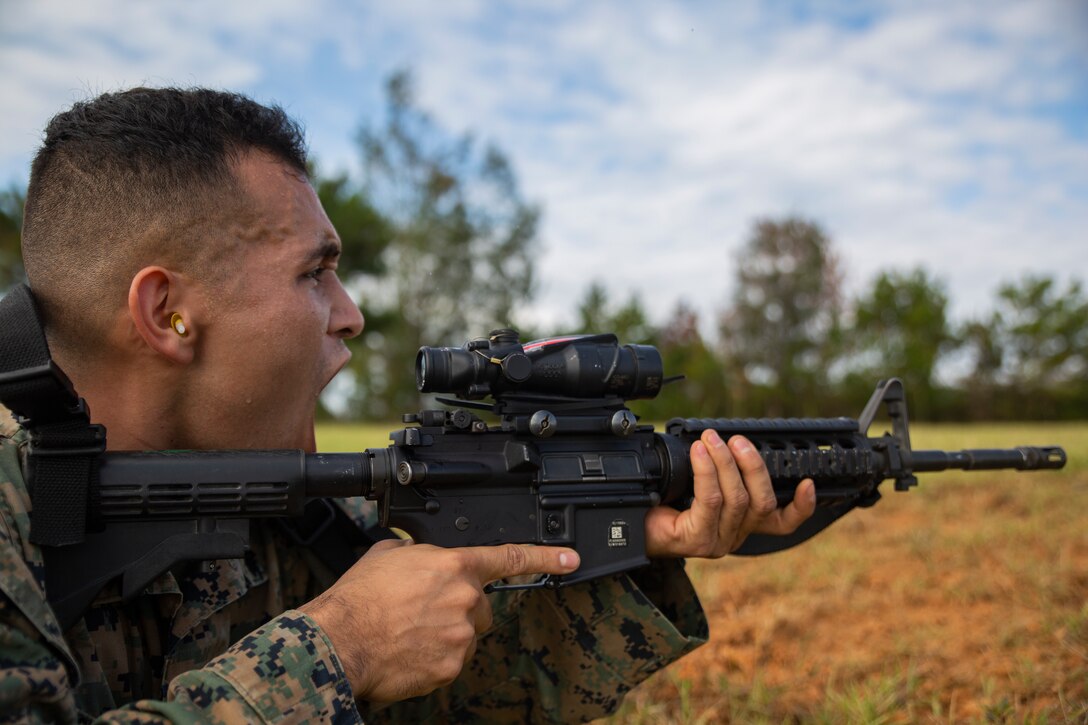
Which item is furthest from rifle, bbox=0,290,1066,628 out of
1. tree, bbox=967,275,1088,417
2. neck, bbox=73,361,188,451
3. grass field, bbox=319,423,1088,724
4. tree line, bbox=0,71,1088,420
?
tree, bbox=967,275,1088,417

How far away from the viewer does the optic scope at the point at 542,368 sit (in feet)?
8.25

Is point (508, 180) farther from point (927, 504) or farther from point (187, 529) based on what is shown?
point (187, 529)

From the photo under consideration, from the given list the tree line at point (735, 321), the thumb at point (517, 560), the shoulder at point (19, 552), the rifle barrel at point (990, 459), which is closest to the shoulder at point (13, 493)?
the shoulder at point (19, 552)

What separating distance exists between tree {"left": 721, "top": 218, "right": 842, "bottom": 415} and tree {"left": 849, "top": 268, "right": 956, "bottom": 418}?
6.14ft

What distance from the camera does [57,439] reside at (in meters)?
1.98

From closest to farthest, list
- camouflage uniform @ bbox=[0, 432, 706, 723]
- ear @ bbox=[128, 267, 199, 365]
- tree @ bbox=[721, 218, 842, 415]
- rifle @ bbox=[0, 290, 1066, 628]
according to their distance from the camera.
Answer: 1. camouflage uniform @ bbox=[0, 432, 706, 723]
2. rifle @ bbox=[0, 290, 1066, 628]
3. ear @ bbox=[128, 267, 199, 365]
4. tree @ bbox=[721, 218, 842, 415]

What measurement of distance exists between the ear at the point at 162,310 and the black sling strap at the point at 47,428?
11.8 inches

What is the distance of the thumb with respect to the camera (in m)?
2.34

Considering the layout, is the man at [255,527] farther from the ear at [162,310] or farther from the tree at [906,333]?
the tree at [906,333]

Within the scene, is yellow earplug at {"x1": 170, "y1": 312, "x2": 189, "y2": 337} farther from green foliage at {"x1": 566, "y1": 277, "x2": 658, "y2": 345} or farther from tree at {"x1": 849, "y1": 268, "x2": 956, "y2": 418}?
tree at {"x1": 849, "y1": 268, "x2": 956, "y2": 418}

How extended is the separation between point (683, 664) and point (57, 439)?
3202mm

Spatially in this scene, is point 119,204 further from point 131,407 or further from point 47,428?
point 47,428

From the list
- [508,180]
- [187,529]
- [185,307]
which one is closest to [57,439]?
[187,529]

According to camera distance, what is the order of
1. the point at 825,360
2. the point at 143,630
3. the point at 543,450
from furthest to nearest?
the point at 825,360 < the point at 543,450 < the point at 143,630
